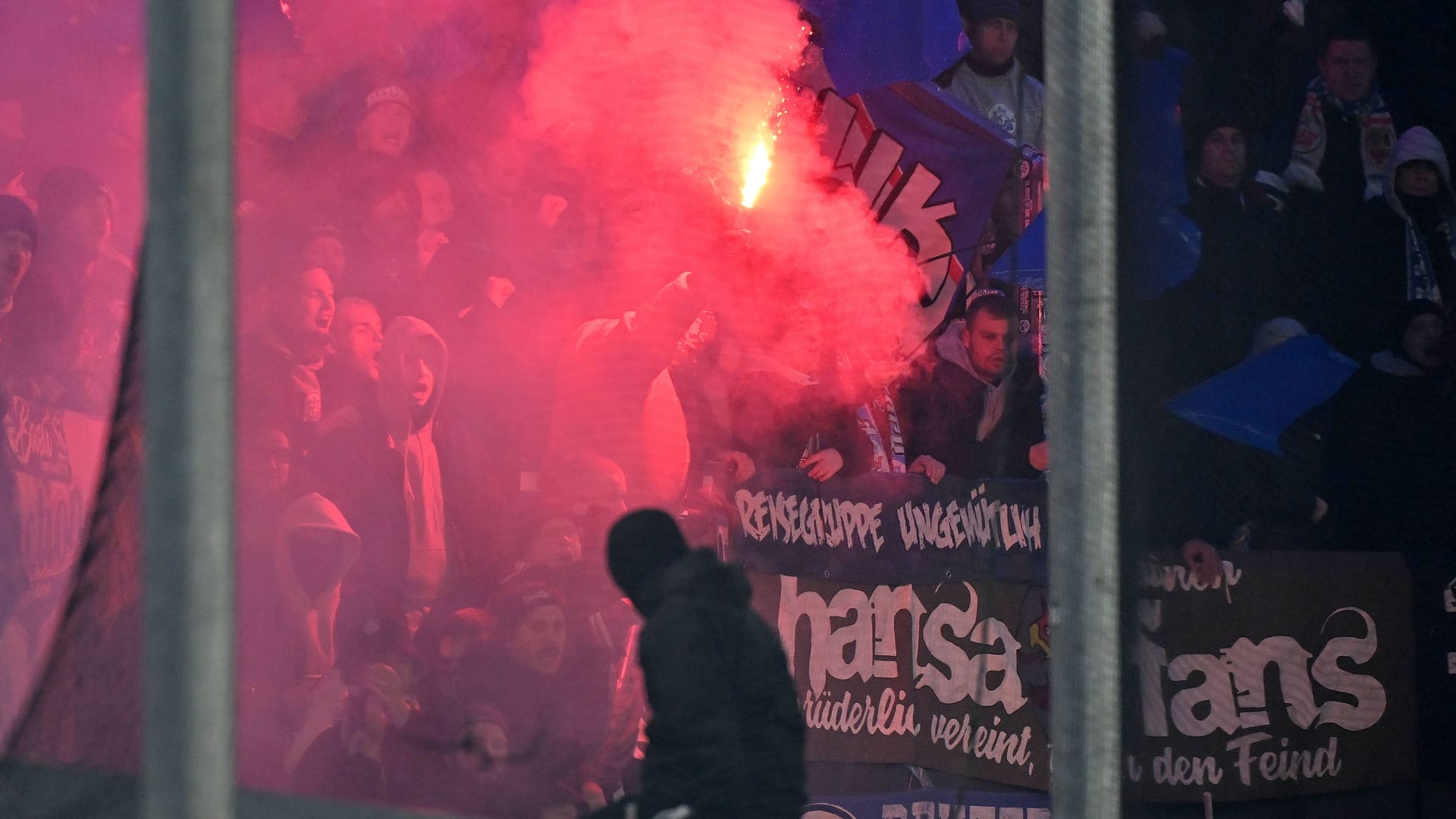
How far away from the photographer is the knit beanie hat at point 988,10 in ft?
17.4

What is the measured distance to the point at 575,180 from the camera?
614cm

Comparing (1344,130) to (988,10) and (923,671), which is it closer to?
(988,10)

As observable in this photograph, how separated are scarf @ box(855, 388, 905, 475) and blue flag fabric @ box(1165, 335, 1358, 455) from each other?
1.14 metres

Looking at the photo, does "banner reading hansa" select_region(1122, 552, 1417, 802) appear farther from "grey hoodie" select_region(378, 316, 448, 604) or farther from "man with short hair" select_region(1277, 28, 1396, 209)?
"grey hoodie" select_region(378, 316, 448, 604)

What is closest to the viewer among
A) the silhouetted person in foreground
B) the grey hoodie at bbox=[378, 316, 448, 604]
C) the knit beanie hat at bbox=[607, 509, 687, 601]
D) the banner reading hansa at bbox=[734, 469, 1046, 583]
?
the silhouetted person in foreground

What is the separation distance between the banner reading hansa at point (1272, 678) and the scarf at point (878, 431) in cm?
115

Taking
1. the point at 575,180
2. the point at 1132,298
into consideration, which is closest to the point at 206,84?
the point at 1132,298

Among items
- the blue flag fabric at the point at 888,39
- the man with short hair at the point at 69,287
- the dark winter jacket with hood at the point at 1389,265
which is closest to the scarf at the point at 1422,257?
the dark winter jacket with hood at the point at 1389,265

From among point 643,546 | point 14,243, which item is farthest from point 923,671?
point 14,243

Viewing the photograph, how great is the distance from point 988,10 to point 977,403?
1587 mm

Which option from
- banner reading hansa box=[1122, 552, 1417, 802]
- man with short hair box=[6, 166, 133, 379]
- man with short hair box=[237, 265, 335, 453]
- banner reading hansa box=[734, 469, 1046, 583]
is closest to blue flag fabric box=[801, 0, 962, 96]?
banner reading hansa box=[734, 469, 1046, 583]

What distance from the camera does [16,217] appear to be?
7.09m

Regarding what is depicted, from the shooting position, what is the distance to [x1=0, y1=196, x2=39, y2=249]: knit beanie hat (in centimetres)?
707

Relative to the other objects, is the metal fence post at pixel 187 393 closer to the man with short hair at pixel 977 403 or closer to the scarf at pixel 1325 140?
the man with short hair at pixel 977 403
